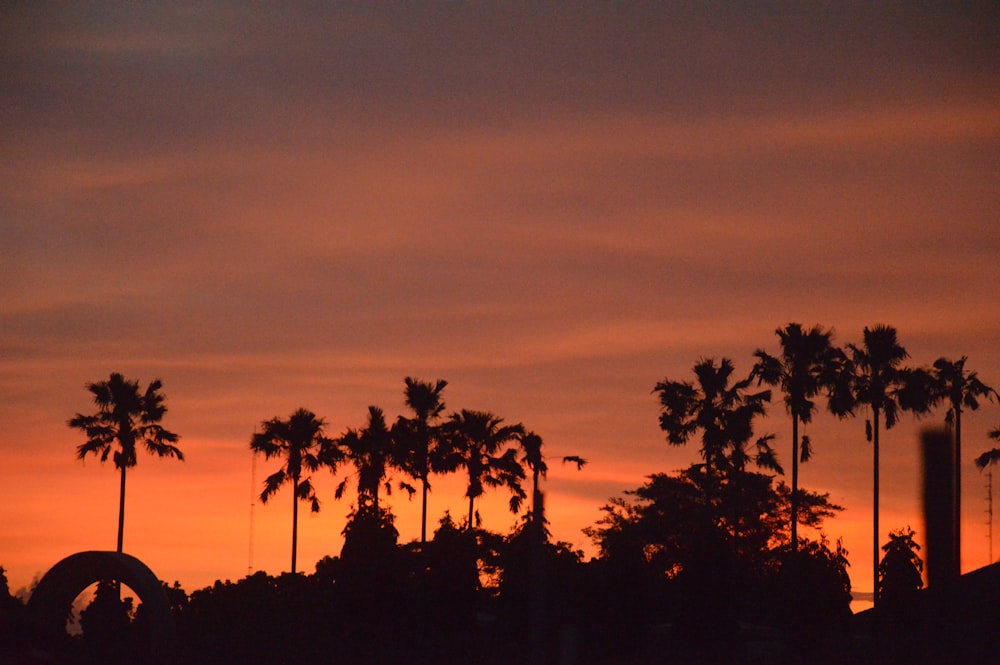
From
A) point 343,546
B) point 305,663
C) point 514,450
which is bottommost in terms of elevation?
point 305,663

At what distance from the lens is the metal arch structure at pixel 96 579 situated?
50312 millimetres

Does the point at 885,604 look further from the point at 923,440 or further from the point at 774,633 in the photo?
the point at 923,440

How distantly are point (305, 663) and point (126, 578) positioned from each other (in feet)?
34.6

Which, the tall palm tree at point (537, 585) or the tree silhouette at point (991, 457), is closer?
the tall palm tree at point (537, 585)

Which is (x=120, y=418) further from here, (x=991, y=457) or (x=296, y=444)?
(x=991, y=457)

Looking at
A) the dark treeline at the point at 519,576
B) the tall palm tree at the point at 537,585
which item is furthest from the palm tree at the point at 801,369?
the tall palm tree at the point at 537,585

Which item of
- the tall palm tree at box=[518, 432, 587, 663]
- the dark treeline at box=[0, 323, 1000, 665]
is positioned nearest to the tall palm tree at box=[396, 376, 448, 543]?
the dark treeline at box=[0, 323, 1000, 665]

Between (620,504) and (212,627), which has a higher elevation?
(620,504)

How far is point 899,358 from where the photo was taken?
7562 cm

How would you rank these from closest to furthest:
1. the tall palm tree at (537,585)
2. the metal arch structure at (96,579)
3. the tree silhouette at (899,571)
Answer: the tall palm tree at (537,585) → the metal arch structure at (96,579) → the tree silhouette at (899,571)

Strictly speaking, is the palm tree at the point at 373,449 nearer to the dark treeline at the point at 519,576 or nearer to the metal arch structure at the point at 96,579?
the dark treeline at the point at 519,576

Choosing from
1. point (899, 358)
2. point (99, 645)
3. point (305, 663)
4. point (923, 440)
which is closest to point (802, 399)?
point (899, 358)

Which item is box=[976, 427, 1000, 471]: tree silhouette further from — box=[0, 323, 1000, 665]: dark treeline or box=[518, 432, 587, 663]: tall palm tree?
box=[518, 432, 587, 663]: tall palm tree

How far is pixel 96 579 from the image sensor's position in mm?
51469
